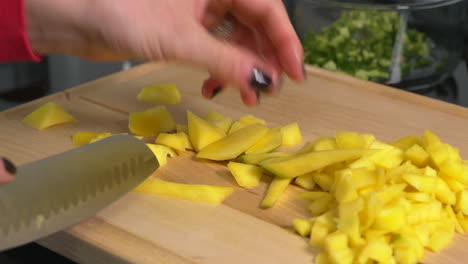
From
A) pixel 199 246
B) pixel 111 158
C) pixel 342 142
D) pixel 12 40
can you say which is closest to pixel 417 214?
pixel 342 142

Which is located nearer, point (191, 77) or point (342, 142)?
point (342, 142)

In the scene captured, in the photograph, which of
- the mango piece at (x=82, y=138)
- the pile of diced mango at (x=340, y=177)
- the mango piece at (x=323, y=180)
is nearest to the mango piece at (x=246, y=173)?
the pile of diced mango at (x=340, y=177)

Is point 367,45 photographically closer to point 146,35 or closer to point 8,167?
point 146,35

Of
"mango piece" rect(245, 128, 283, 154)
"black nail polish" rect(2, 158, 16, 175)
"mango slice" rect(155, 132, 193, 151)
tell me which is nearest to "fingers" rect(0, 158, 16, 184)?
"black nail polish" rect(2, 158, 16, 175)

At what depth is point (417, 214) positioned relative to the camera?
3.74ft

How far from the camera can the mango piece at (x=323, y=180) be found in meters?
1.26

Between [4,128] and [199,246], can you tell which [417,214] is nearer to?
[199,246]

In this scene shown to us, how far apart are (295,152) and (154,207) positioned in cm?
35

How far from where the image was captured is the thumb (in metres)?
1.13

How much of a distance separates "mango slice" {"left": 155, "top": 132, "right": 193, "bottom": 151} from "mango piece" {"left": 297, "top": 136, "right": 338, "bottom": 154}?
23 cm

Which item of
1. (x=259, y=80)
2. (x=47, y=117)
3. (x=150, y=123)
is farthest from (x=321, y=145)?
(x=47, y=117)

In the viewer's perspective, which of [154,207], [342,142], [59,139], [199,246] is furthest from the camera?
[59,139]

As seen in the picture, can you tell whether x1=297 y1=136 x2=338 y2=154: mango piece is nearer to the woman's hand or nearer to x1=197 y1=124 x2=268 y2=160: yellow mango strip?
x1=197 y1=124 x2=268 y2=160: yellow mango strip

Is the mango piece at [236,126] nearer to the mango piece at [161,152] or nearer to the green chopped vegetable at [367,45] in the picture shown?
the mango piece at [161,152]
